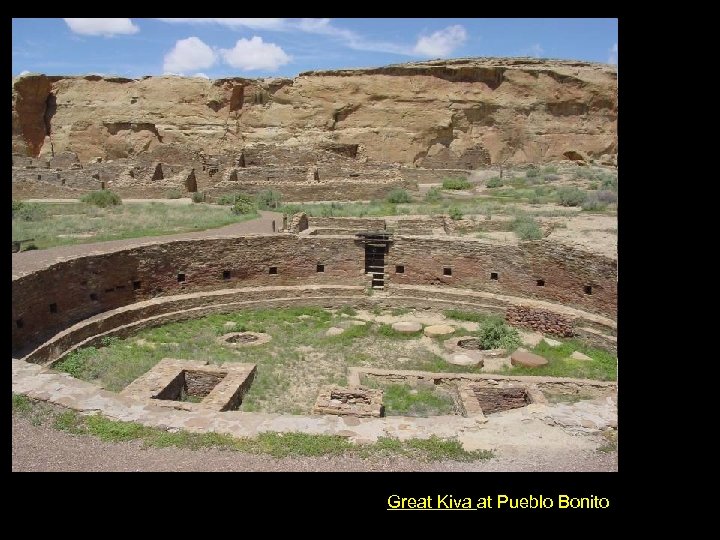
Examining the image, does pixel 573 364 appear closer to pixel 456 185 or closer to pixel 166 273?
pixel 166 273

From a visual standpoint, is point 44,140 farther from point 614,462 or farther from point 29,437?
point 614,462

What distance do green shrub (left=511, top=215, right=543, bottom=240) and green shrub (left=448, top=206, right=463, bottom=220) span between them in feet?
7.35

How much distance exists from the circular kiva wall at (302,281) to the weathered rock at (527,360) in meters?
2.04

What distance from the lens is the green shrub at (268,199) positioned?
26.8 metres

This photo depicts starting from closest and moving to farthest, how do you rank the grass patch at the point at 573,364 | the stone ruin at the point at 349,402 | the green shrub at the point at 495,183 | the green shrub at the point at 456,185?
1. the stone ruin at the point at 349,402
2. the grass patch at the point at 573,364
3. the green shrub at the point at 456,185
4. the green shrub at the point at 495,183

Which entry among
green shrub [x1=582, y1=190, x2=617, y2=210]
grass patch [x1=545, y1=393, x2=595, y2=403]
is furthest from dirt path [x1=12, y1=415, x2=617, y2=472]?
green shrub [x1=582, y1=190, x2=617, y2=210]

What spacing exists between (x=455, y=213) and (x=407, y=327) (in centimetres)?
907

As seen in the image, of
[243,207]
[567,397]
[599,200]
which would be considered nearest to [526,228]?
[599,200]

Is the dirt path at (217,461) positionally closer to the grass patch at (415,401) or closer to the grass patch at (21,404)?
the grass patch at (21,404)

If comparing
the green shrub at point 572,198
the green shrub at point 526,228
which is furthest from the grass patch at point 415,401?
the green shrub at point 572,198

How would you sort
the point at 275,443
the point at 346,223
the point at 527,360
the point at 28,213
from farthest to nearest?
the point at 28,213 < the point at 346,223 < the point at 527,360 < the point at 275,443

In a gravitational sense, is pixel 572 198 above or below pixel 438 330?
above

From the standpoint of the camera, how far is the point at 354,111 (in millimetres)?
46875

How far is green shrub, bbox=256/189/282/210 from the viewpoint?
87.9ft
